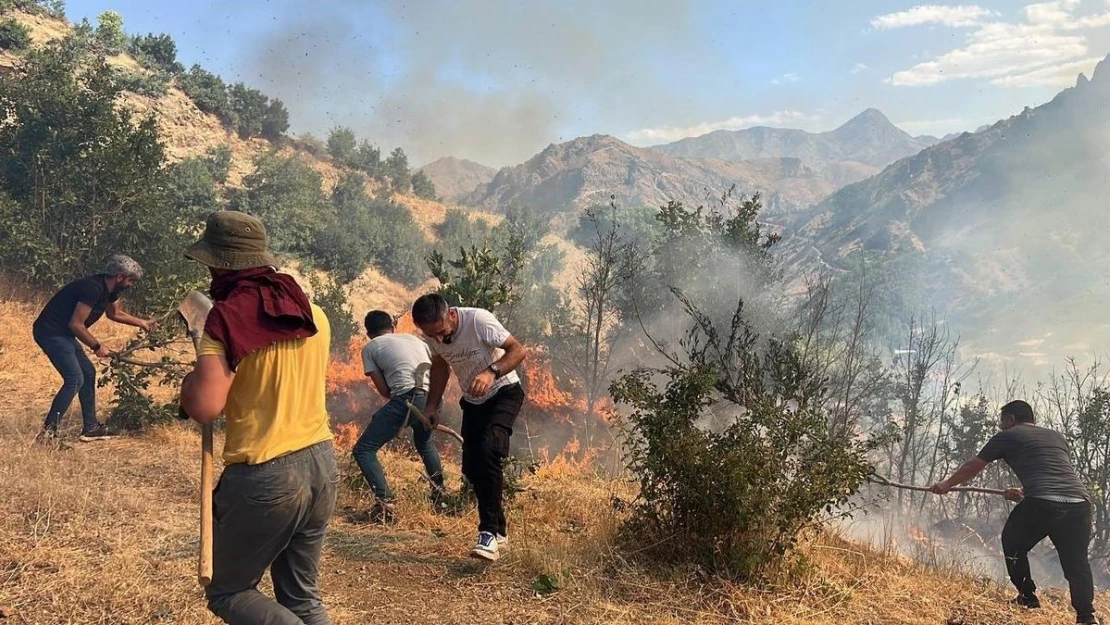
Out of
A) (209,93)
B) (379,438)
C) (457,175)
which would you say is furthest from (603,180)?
(379,438)

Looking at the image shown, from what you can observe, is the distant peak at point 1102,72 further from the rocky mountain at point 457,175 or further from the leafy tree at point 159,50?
the leafy tree at point 159,50

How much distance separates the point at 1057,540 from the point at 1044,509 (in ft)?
0.74

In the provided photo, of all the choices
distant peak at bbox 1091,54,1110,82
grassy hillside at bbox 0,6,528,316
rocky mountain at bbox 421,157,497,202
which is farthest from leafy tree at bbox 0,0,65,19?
distant peak at bbox 1091,54,1110,82

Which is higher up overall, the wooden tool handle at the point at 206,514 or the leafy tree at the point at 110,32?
the leafy tree at the point at 110,32

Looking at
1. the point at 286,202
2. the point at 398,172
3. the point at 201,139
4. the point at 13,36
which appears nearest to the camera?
the point at 13,36

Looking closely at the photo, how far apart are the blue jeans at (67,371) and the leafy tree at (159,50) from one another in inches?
999

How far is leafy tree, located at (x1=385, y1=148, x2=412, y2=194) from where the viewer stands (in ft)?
110

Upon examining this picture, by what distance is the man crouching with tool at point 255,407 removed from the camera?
1892mm

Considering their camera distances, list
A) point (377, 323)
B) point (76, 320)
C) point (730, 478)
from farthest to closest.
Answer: point (76, 320)
point (377, 323)
point (730, 478)

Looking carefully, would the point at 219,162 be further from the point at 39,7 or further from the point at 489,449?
the point at 489,449

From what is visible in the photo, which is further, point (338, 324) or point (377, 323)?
point (338, 324)

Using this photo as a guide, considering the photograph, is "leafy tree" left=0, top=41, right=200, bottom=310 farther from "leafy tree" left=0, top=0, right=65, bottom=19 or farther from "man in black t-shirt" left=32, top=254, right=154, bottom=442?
"leafy tree" left=0, top=0, right=65, bottom=19

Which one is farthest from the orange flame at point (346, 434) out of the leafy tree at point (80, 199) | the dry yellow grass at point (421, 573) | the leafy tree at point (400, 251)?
the leafy tree at point (400, 251)

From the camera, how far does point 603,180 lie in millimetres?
79438
